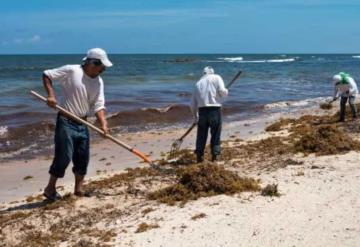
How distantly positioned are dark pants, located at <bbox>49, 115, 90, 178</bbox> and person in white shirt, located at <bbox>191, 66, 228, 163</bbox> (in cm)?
247

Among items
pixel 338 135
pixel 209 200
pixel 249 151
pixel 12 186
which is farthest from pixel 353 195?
pixel 12 186

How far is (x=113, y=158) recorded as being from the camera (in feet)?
35.2

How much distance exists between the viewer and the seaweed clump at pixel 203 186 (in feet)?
21.4

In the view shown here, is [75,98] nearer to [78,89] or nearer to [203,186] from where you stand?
[78,89]

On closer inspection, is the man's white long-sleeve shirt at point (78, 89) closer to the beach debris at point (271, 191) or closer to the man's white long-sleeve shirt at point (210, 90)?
the beach debris at point (271, 191)

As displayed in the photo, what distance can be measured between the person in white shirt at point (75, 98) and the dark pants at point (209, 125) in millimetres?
2404

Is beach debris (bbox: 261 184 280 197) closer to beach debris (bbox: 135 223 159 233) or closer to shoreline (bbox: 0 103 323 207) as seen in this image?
beach debris (bbox: 135 223 159 233)

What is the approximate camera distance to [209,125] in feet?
28.9

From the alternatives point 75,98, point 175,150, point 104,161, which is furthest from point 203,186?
point 104,161

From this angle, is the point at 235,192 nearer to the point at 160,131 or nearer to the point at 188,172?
the point at 188,172

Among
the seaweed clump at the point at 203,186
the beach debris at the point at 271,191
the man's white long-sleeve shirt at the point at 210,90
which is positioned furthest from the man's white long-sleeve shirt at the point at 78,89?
the man's white long-sleeve shirt at the point at 210,90

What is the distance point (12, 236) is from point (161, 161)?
158 inches

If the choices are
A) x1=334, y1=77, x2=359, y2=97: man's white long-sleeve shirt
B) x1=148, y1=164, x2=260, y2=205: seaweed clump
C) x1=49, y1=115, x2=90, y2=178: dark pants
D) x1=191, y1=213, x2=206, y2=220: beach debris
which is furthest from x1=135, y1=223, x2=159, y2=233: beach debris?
x1=334, y1=77, x2=359, y2=97: man's white long-sleeve shirt

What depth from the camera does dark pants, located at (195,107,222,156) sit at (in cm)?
874
